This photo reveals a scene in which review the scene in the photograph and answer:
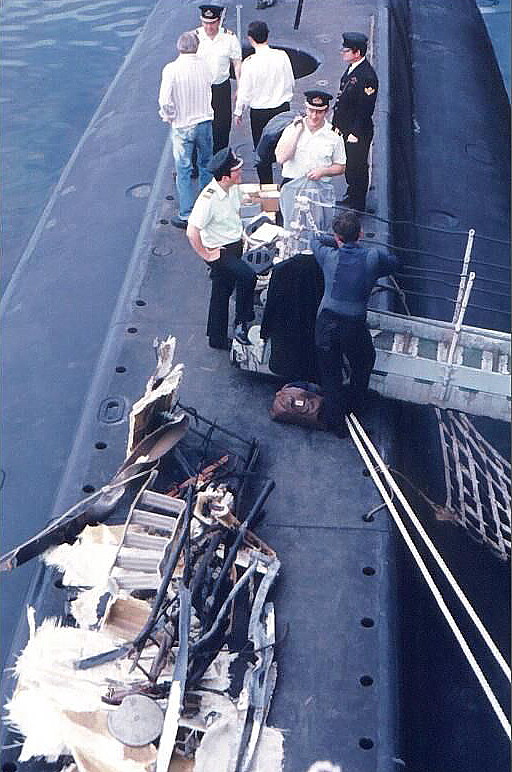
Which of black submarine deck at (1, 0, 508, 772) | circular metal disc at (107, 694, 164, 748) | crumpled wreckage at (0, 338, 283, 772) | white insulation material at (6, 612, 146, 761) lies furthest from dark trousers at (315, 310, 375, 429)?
circular metal disc at (107, 694, 164, 748)

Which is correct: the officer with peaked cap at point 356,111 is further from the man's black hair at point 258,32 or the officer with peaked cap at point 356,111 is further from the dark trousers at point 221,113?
the dark trousers at point 221,113

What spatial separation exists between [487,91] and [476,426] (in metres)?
10.7

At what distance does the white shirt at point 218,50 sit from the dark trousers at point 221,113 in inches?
11.2

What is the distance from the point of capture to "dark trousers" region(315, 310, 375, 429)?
8.45 meters

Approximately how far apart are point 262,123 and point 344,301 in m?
4.89

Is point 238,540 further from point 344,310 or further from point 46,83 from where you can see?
point 46,83

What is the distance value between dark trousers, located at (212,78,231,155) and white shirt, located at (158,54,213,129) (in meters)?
1.41

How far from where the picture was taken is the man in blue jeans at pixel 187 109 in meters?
11.2

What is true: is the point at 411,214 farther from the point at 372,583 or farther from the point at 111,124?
the point at 372,583

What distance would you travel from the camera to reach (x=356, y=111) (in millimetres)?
10789

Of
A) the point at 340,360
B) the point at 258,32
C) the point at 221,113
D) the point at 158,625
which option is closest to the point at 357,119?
the point at 258,32

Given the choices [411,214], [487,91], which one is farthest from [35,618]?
[487,91]

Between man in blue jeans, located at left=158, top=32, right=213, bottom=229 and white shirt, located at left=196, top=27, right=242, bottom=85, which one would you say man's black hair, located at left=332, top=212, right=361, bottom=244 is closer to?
man in blue jeans, located at left=158, top=32, right=213, bottom=229

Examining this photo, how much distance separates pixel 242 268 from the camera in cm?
934
